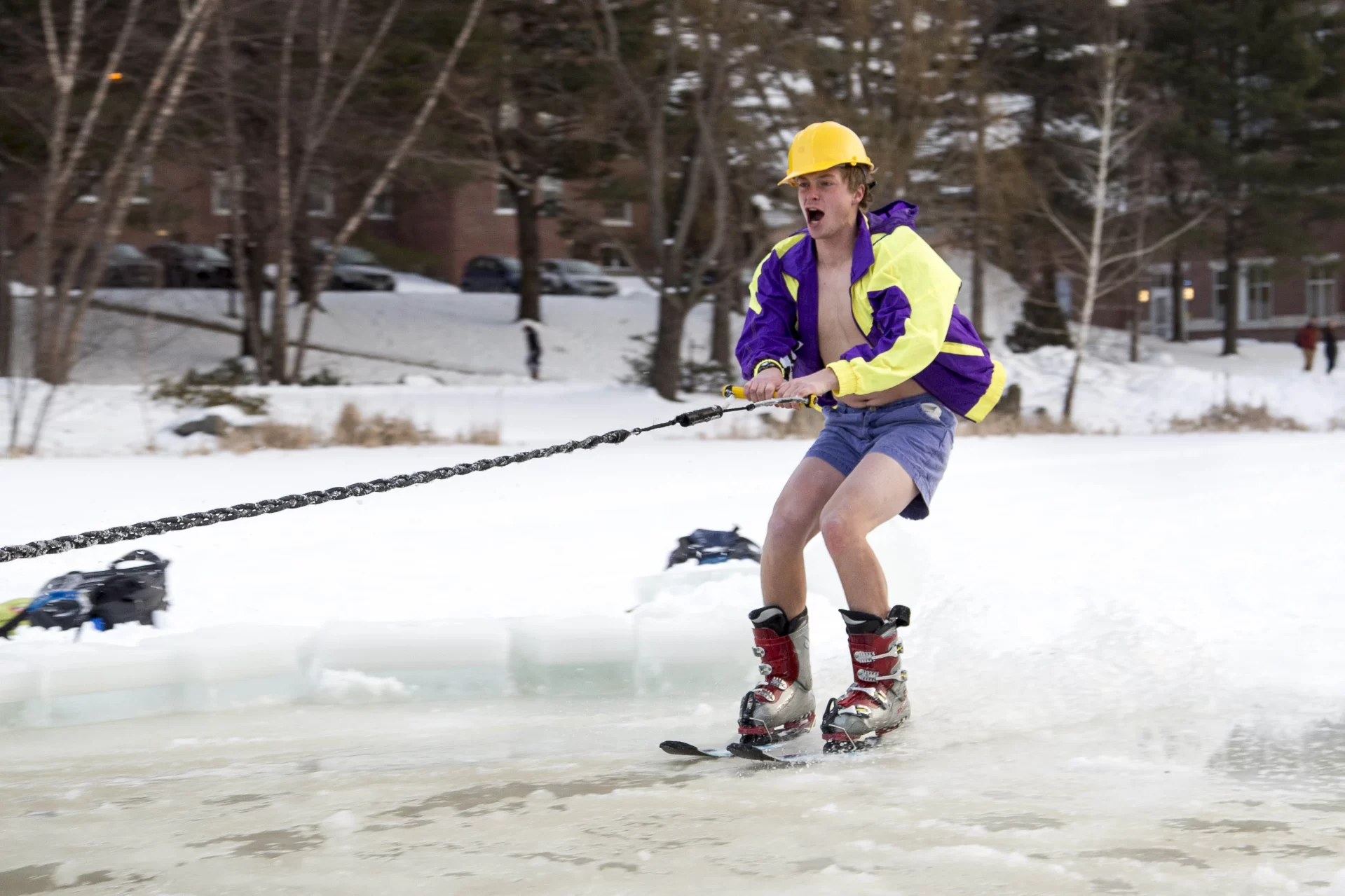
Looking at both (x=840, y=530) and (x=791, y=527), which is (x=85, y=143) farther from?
(x=840, y=530)

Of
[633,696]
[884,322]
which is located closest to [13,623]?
[633,696]

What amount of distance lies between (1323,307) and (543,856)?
47453 mm

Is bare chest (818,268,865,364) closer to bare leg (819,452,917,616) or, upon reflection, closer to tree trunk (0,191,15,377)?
bare leg (819,452,917,616)

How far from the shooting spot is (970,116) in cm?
2047

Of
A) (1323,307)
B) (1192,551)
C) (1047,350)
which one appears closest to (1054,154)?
(1047,350)

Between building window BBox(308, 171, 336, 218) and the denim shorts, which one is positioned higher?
building window BBox(308, 171, 336, 218)

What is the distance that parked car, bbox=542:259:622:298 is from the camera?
136 ft

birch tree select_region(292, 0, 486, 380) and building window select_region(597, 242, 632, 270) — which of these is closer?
birch tree select_region(292, 0, 486, 380)

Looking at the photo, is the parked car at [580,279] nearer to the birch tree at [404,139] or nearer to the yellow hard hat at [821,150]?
the birch tree at [404,139]

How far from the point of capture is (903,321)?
403cm

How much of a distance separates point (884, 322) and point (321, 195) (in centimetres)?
2248

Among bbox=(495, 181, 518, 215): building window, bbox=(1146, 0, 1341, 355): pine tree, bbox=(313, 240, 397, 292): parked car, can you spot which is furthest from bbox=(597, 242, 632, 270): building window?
bbox=(1146, 0, 1341, 355): pine tree

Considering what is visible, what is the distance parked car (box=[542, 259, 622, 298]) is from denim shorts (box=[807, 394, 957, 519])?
36670mm

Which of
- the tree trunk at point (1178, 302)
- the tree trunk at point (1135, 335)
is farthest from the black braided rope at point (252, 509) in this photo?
the tree trunk at point (1178, 302)
